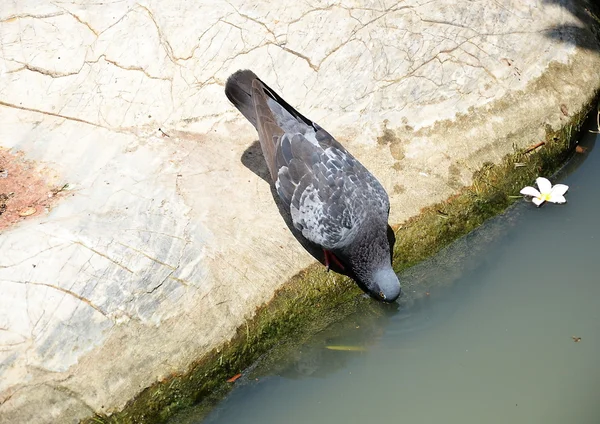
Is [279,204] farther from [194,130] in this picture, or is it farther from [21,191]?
[21,191]

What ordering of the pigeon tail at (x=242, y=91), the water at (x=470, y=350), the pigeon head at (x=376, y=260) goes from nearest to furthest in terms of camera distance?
the water at (x=470, y=350) → the pigeon head at (x=376, y=260) → the pigeon tail at (x=242, y=91)

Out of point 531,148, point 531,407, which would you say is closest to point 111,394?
point 531,407

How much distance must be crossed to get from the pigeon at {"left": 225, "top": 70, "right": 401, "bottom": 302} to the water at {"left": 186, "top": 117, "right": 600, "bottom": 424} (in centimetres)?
37

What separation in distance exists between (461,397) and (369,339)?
2.39ft

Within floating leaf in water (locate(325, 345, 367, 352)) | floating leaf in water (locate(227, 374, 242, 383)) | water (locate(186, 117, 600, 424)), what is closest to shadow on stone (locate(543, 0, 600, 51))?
water (locate(186, 117, 600, 424))

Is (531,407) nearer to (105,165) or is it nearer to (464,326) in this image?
(464,326)

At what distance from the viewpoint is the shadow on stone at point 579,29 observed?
20.7ft

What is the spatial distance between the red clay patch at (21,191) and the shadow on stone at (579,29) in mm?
4385

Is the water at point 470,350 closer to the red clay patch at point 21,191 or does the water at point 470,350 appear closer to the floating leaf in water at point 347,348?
the floating leaf in water at point 347,348

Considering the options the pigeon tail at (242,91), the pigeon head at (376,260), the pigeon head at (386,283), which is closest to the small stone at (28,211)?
the pigeon tail at (242,91)

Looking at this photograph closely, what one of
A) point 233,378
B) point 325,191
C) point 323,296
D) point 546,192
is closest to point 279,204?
point 325,191

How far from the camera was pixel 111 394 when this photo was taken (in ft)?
13.7

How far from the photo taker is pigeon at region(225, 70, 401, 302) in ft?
15.6

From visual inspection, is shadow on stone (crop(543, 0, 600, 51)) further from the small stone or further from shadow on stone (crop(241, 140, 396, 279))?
the small stone
